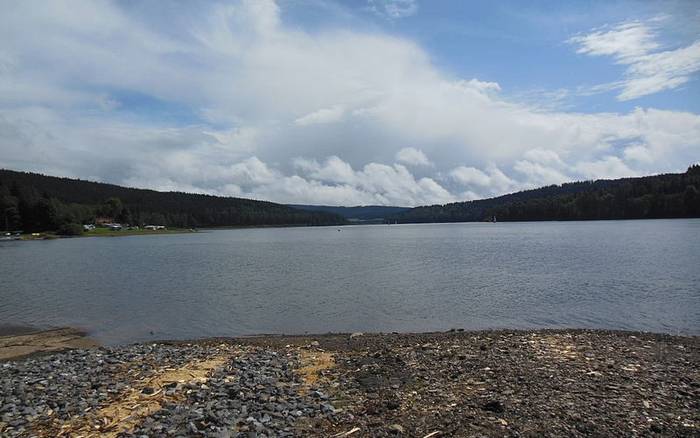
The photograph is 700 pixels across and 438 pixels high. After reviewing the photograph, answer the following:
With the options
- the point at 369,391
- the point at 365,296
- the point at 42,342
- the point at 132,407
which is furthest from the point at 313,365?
the point at 365,296

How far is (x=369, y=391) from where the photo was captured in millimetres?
13508

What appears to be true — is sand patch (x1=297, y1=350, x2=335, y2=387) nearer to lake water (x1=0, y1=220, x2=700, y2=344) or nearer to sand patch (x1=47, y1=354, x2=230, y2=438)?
sand patch (x1=47, y1=354, x2=230, y2=438)

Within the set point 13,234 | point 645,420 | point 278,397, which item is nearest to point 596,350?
point 645,420

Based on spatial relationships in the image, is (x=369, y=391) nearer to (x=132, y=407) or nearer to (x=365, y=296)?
(x=132, y=407)

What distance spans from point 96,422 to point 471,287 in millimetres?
34340

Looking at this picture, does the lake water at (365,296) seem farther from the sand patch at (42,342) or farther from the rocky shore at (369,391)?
the rocky shore at (369,391)

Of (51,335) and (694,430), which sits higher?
(694,430)

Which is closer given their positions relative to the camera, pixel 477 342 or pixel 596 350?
pixel 596 350

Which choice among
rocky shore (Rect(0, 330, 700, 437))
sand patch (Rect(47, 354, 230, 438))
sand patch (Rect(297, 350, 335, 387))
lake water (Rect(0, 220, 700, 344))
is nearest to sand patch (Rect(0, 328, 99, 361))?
lake water (Rect(0, 220, 700, 344))

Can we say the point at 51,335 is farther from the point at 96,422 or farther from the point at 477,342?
the point at 477,342

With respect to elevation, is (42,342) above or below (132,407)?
below

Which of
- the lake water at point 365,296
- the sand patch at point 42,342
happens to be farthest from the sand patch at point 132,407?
the lake water at point 365,296

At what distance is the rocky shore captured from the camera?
1073 cm

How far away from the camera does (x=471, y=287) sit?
135 ft
